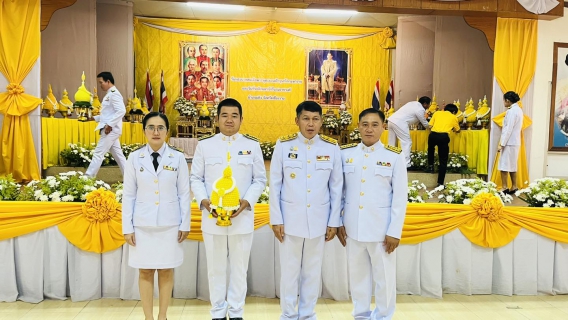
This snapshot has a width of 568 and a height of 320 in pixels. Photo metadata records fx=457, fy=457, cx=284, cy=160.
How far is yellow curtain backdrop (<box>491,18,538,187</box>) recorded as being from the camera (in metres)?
6.90

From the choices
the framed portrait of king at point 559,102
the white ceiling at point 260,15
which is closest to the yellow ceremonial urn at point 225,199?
the framed portrait of king at point 559,102

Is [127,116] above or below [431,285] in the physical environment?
above

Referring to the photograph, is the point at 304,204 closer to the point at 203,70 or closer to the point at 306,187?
Answer: the point at 306,187

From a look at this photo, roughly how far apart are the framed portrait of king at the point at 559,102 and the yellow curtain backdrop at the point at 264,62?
15.7ft

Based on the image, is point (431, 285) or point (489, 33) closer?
point (431, 285)

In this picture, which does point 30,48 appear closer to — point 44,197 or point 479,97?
point 44,197

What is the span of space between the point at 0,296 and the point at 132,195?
4.73 ft

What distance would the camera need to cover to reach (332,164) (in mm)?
2639

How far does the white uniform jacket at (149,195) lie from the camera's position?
2.57 m

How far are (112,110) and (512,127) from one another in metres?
5.36

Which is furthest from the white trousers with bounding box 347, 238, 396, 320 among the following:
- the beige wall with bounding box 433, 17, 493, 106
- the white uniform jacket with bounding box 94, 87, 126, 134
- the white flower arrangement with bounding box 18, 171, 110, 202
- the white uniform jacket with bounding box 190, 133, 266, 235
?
the beige wall with bounding box 433, 17, 493, 106

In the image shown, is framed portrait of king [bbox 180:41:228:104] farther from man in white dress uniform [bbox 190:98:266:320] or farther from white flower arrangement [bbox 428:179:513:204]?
man in white dress uniform [bbox 190:98:266:320]

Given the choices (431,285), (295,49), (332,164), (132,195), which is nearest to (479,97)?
(295,49)

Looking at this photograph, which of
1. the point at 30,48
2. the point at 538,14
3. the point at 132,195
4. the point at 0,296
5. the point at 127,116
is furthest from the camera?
the point at 127,116
